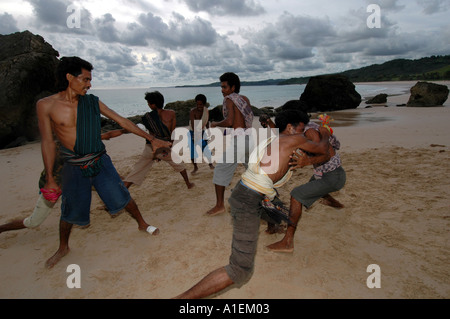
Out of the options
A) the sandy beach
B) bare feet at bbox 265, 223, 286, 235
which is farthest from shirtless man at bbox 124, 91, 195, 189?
bare feet at bbox 265, 223, 286, 235

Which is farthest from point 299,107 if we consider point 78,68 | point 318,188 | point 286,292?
point 78,68

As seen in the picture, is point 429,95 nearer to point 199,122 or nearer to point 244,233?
point 199,122

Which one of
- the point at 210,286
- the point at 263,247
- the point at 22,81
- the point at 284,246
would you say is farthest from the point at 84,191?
the point at 22,81

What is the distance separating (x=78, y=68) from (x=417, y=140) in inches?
323

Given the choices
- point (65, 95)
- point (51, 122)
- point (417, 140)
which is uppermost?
point (65, 95)

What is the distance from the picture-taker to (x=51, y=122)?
8.99 ft

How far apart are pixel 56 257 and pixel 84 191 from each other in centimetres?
82

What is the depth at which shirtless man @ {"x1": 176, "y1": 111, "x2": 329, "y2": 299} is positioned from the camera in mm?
2154

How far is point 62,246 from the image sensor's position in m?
3.06

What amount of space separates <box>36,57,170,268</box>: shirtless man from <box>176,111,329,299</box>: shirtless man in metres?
1.27

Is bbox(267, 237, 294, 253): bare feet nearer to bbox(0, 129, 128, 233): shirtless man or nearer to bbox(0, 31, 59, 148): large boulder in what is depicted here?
bbox(0, 129, 128, 233): shirtless man
